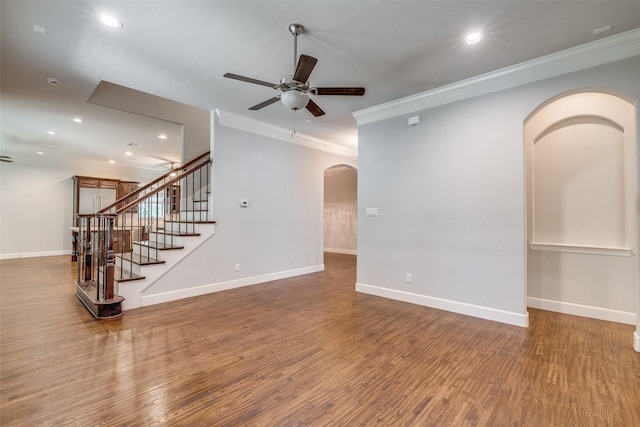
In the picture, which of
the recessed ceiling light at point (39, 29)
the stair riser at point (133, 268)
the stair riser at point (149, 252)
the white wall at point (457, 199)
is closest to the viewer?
the recessed ceiling light at point (39, 29)

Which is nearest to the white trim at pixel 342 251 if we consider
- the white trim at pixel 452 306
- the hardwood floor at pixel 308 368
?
the white trim at pixel 452 306

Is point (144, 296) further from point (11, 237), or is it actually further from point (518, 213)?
point (11, 237)

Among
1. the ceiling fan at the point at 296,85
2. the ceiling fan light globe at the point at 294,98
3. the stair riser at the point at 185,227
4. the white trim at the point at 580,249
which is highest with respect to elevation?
the ceiling fan at the point at 296,85

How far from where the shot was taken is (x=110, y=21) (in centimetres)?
240

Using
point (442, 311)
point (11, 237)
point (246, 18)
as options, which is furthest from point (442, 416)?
point (11, 237)

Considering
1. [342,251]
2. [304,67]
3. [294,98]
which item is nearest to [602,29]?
[304,67]

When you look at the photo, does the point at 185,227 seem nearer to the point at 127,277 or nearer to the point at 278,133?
the point at 127,277

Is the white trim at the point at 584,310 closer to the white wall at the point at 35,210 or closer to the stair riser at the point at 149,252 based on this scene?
the stair riser at the point at 149,252

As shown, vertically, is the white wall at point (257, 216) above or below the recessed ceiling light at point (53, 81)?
below

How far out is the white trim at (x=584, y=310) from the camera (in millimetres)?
3119

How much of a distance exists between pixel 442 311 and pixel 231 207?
3530mm

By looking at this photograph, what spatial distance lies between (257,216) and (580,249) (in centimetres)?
466

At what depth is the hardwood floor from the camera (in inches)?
67.2

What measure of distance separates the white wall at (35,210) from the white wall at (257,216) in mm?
7338
